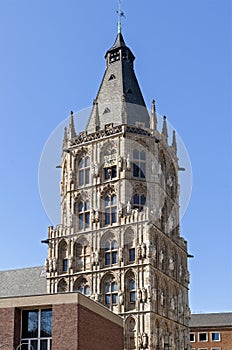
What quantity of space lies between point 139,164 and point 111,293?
48.0ft

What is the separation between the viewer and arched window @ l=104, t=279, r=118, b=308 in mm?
64250

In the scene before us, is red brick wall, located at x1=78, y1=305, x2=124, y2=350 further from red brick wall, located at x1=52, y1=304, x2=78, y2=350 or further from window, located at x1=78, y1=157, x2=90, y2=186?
window, located at x1=78, y1=157, x2=90, y2=186

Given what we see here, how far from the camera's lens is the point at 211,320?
100 meters

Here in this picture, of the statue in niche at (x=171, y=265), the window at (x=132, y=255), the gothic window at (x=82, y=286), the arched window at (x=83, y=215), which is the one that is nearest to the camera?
the window at (x=132, y=255)

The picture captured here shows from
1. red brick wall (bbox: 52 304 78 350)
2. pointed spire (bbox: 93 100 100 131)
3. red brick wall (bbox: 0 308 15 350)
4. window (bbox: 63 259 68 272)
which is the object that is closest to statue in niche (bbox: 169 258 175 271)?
window (bbox: 63 259 68 272)

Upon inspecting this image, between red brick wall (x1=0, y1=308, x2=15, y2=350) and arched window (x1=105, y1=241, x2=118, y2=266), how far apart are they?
90.9 ft

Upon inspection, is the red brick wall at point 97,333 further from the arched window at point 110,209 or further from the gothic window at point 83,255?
the arched window at point 110,209

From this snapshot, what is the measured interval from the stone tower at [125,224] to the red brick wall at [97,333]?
16301 millimetres

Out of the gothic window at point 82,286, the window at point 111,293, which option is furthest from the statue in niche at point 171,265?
the gothic window at point 82,286

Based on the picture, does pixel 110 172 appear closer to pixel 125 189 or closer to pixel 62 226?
pixel 125 189

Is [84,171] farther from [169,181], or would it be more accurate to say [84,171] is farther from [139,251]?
[139,251]

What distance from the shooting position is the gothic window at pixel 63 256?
68.6m

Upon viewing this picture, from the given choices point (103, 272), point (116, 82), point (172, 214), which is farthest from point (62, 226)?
point (116, 82)

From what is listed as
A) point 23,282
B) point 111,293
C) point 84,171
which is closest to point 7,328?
point 111,293
